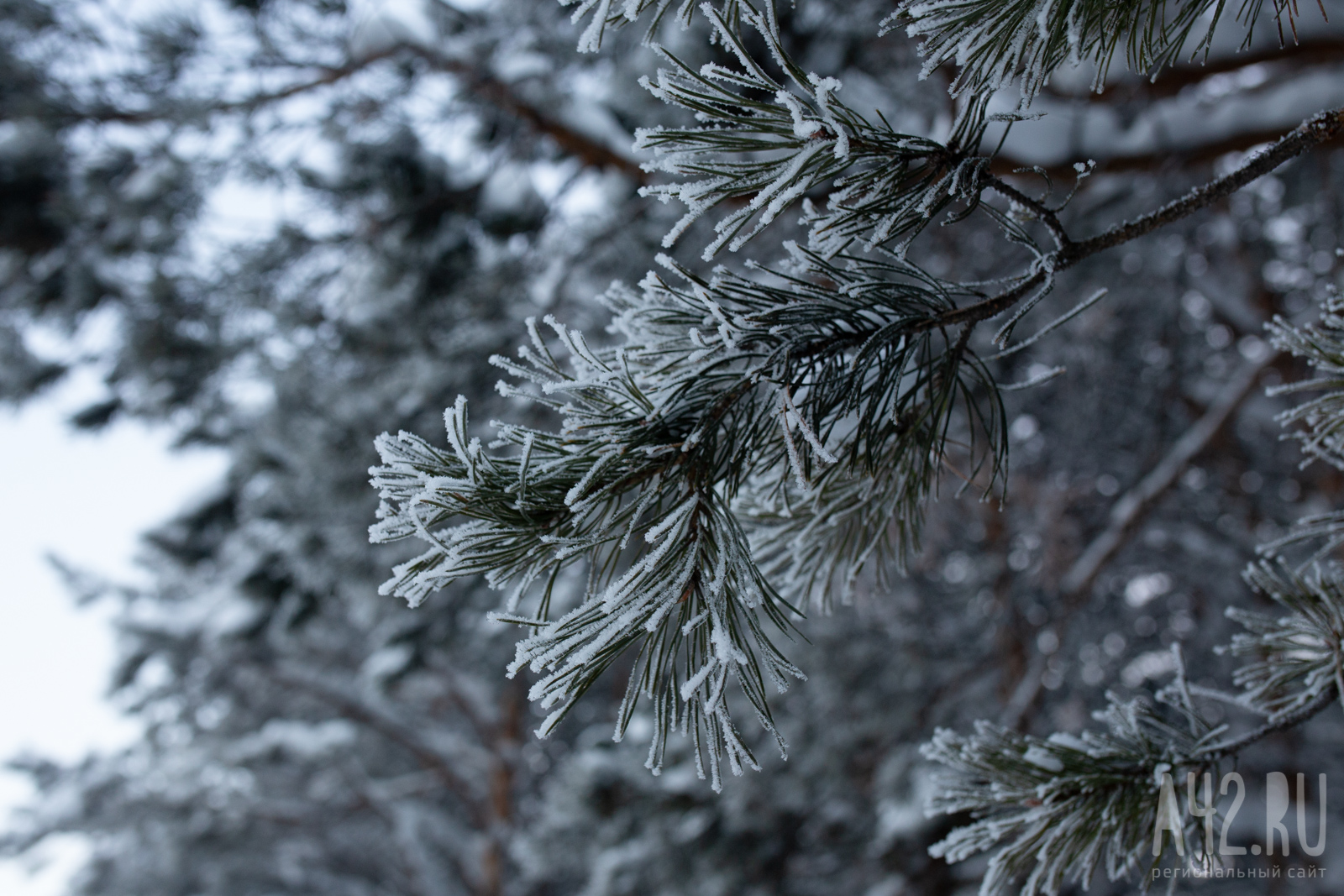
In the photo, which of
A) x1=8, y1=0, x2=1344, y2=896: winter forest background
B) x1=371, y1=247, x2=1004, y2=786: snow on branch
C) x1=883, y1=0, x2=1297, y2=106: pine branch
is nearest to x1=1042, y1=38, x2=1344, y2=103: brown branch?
x1=8, y1=0, x2=1344, y2=896: winter forest background

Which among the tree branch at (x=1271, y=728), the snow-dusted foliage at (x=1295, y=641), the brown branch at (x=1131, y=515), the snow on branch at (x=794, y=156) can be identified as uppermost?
the brown branch at (x=1131, y=515)

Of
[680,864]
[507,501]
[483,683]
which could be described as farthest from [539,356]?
[483,683]

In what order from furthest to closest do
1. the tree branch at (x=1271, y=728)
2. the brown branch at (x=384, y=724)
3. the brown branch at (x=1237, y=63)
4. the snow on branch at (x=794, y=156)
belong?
the brown branch at (x=384, y=724) < the brown branch at (x=1237, y=63) < the tree branch at (x=1271, y=728) < the snow on branch at (x=794, y=156)

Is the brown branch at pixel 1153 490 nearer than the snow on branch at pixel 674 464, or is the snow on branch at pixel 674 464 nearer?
the snow on branch at pixel 674 464

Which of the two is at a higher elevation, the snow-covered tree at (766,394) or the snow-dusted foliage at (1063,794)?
the snow-covered tree at (766,394)

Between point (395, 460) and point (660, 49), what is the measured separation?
0.48 meters

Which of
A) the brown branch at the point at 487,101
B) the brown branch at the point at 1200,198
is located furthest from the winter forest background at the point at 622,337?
the brown branch at the point at 1200,198

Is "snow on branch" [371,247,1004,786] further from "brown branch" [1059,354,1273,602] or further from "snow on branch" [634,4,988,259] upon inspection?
"brown branch" [1059,354,1273,602]

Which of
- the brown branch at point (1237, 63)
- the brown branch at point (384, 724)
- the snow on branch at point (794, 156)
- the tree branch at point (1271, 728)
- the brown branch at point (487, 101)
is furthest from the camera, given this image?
the brown branch at point (384, 724)

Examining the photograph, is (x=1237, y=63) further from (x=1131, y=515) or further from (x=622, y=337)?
(x=622, y=337)

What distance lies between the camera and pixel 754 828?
12.9ft

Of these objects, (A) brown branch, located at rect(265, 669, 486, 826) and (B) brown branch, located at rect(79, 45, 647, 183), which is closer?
(B) brown branch, located at rect(79, 45, 647, 183)

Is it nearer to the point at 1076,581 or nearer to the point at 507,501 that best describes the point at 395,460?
the point at 507,501

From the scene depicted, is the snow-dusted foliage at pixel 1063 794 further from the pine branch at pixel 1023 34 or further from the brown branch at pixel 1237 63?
the brown branch at pixel 1237 63
